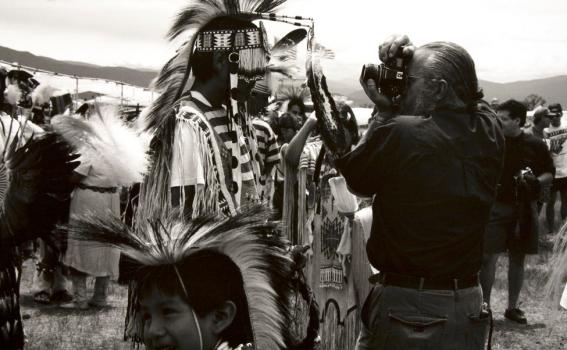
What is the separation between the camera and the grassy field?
18.8 feet

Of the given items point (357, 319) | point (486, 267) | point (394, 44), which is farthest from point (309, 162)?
point (394, 44)

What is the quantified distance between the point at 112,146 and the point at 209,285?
→ 89 centimetres

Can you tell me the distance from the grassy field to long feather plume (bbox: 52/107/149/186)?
9.57ft

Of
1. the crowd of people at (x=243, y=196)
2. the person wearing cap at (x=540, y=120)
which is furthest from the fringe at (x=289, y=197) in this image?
the person wearing cap at (x=540, y=120)

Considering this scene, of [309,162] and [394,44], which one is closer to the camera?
[394,44]

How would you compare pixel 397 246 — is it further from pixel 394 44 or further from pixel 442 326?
pixel 394 44

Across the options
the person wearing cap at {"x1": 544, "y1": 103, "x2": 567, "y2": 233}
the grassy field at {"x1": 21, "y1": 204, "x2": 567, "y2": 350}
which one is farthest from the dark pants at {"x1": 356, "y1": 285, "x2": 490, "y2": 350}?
the person wearing cap at {"x1": 544, "y1": 103, "x2": 567, "y2": 233}

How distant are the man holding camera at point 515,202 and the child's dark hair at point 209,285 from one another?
4.14 meters

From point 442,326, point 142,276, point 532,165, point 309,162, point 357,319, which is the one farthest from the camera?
point 532,165

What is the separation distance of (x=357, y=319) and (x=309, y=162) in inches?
44.0

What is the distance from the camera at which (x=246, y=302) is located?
2.19 m

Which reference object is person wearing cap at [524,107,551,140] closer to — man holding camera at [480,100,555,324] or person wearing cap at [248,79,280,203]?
man holding camera at [480,100,555,324]

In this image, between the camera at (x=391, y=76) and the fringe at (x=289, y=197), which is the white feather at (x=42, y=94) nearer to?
the fringe at (x=289, y=197)

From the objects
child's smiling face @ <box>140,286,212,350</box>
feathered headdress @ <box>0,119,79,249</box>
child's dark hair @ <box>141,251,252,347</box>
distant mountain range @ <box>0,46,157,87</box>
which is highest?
distant mountain range @ <box>0,46,157,87</box>
